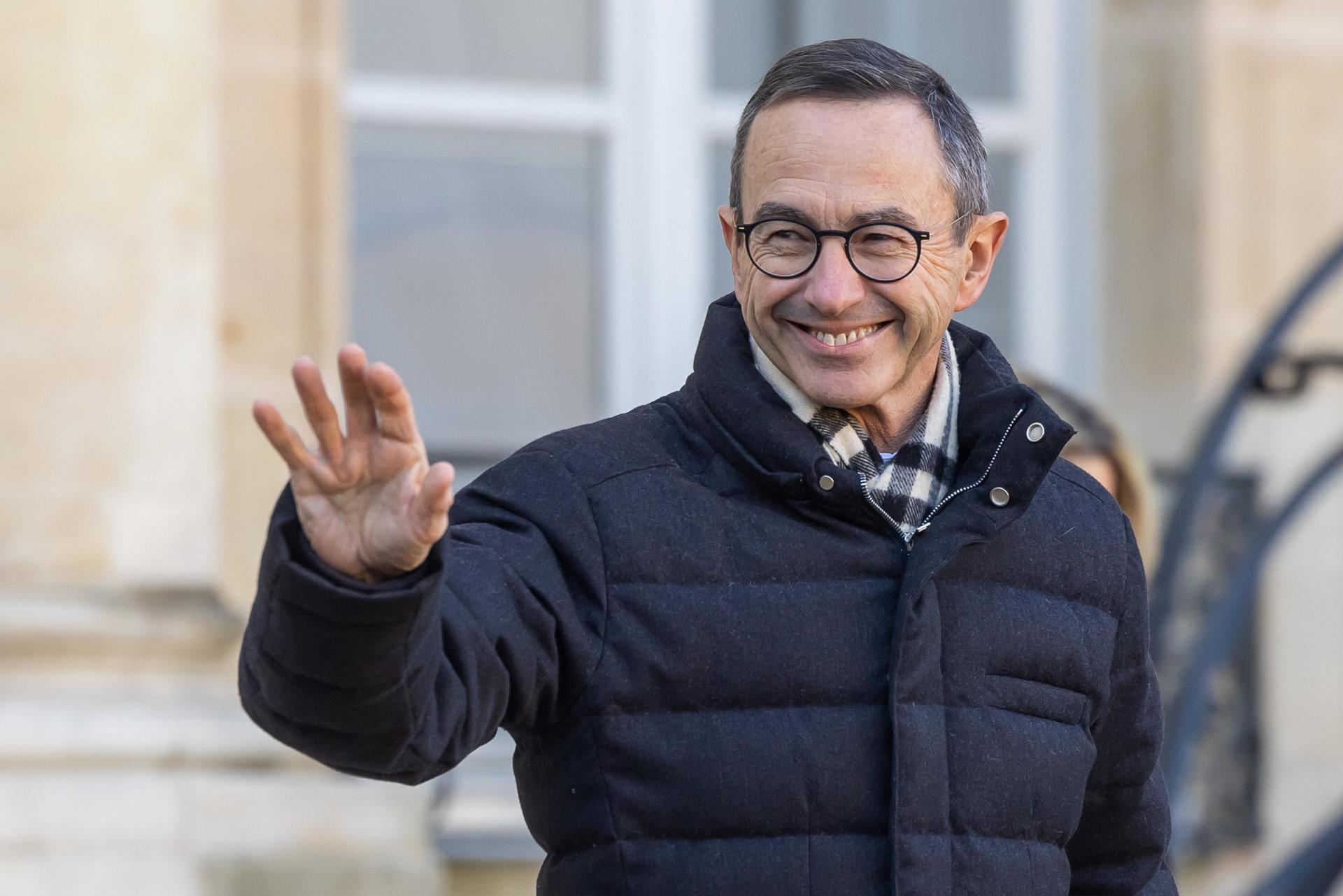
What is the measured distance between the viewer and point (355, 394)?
1536 millimetres

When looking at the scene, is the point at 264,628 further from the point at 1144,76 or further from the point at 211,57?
the point at 1144,76

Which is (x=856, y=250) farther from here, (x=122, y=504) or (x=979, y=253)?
(x=122, y=504)

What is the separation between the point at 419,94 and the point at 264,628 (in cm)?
333

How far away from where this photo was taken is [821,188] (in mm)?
1887

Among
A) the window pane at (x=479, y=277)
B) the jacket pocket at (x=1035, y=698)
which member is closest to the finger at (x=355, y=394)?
the jacket pocket at (x=1035, y=698)

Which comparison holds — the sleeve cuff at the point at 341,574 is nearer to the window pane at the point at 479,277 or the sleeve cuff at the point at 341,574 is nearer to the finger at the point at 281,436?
the finger at the point at 281,436

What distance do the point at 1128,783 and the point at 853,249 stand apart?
60 centimetres

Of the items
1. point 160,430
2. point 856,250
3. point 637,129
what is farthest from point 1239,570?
point 856,250

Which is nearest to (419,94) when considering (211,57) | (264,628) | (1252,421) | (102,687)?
(211,57)

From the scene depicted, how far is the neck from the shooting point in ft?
6.61

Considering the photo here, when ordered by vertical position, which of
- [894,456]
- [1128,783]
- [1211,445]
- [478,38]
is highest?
[478,38]

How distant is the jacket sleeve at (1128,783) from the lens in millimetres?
2078

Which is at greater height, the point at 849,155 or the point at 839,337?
the point at 849,155

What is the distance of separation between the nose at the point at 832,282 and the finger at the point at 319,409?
496 mm
